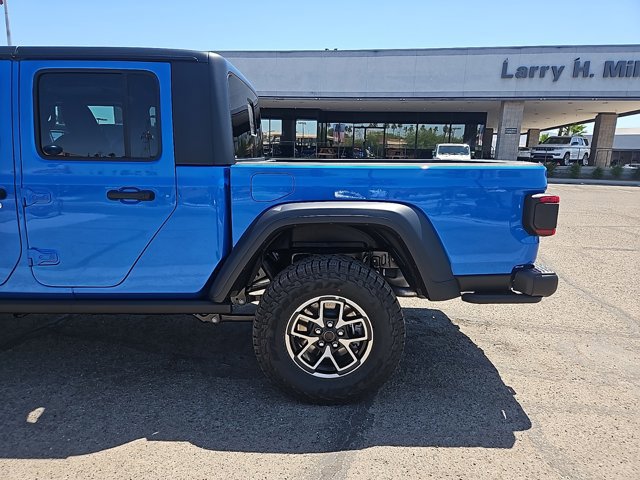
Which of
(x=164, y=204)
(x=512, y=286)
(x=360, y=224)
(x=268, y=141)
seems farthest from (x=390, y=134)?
(x=164, y=204)

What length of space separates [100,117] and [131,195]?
21.1 inches

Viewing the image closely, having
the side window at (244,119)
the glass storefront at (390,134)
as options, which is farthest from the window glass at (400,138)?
the side window at (244,119)

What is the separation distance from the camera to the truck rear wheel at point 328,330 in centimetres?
274

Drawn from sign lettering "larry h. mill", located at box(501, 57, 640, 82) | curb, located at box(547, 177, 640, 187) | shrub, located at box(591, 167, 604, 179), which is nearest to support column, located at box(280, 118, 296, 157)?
sign lettering "larry h. mill", located at box(501, 57, 640, 82)

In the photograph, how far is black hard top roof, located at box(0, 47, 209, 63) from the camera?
2.64 metres

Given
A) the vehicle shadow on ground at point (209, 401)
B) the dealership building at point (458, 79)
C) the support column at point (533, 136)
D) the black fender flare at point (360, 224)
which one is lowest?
the vehicle shadow on ground at point (209, 401)

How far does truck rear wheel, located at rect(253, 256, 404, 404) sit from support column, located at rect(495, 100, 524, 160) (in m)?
23.0

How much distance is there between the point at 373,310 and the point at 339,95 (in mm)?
21803

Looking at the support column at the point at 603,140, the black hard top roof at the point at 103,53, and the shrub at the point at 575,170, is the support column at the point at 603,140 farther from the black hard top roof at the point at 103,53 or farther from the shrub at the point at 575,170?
the black hard top roof at the point at 103,53

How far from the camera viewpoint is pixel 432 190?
2.73m

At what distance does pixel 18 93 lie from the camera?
265 cm

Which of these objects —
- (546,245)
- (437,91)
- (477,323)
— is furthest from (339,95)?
(477,323)

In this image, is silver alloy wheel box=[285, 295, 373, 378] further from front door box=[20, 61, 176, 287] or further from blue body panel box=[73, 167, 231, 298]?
front door box=[20, 61, 176, 287]

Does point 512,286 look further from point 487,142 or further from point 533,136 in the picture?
point 533,136
